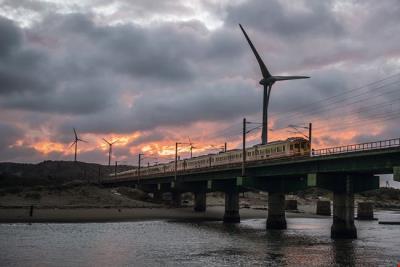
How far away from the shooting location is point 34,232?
187 feet

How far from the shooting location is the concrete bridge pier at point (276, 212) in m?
72.9

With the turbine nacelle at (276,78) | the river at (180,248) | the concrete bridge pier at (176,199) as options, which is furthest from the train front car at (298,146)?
the concrete bridge pier at (176,199)

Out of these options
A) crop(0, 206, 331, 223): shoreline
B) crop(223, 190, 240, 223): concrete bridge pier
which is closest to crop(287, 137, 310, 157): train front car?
crop(223, 190, 240, 223): concrete bridge pier

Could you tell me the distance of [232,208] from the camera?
89.3m

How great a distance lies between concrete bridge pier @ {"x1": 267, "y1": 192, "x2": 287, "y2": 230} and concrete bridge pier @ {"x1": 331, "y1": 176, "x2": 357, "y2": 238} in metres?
14.6

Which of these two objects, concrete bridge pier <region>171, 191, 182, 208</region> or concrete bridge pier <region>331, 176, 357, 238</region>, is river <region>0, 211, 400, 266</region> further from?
concrete bridge pier <region>171, 191, 182, 208</region>

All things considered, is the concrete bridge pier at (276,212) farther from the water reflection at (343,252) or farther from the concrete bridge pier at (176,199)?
the concrete bridge pier at (176,199)

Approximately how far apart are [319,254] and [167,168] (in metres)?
82.4

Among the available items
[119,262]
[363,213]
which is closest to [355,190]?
[119,262]

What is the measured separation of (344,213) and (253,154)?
26.9 m

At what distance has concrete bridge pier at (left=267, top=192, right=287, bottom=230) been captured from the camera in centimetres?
7294

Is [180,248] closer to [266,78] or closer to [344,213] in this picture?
[344,213]

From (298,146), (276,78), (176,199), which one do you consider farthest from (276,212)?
(176,199)

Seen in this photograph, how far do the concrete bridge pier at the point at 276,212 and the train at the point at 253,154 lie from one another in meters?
5.72
